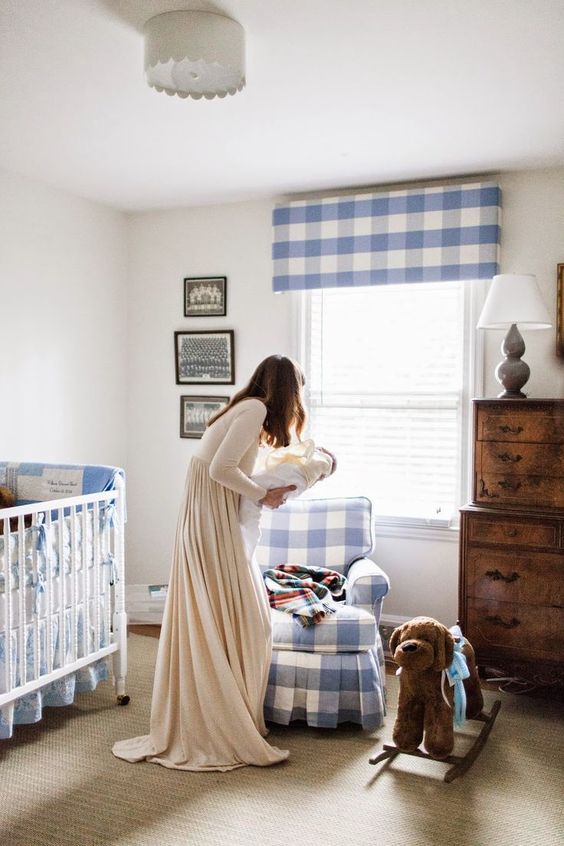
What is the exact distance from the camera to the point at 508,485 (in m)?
3.36

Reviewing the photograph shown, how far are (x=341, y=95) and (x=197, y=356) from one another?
2.07 metres

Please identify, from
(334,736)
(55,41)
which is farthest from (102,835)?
(55,41)

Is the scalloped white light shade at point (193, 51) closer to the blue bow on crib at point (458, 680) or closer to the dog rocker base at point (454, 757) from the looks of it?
the blue bow on crib at point (458, 680)

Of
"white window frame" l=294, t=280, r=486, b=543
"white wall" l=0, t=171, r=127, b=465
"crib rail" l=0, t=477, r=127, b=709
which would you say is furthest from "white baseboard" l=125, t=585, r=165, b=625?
"white window frame" l=294, t=280, r=486, b=543

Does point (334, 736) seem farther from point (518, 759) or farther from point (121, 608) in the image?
point (121, 608)

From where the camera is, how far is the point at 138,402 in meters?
4.82

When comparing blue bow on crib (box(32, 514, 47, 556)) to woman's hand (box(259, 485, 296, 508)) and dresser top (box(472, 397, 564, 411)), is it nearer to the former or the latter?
woman's hand (box(259, 485, 296, 508))

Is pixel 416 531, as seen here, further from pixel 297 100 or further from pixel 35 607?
pixel 297 100

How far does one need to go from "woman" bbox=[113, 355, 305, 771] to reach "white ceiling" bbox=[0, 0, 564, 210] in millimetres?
1035

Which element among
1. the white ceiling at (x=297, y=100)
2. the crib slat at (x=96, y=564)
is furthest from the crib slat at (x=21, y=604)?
the white ceiling at (x=297, y=100)

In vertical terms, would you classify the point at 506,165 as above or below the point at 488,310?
above

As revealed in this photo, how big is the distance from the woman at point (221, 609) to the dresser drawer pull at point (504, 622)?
109 cm

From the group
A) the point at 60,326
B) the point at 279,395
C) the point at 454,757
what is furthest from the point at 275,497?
the point at 60,326

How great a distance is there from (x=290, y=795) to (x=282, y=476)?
1074 millimetres
